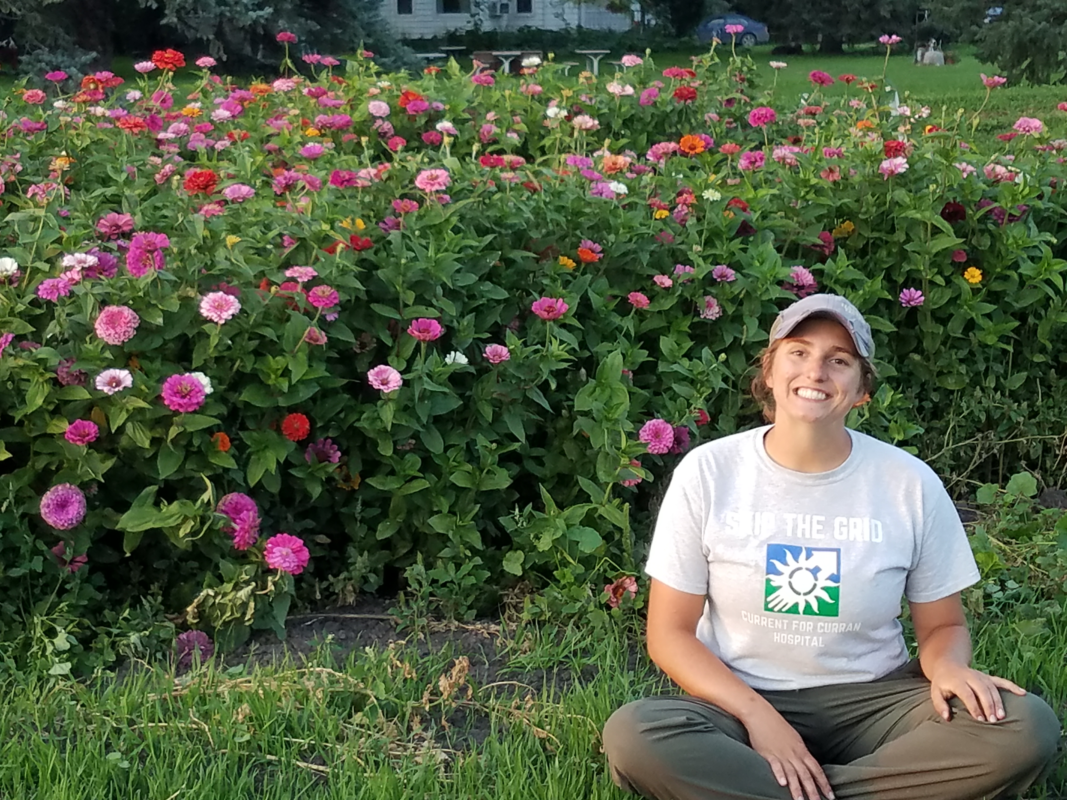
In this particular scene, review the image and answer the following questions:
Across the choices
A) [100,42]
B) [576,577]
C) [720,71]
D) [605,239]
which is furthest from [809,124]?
[100,42]

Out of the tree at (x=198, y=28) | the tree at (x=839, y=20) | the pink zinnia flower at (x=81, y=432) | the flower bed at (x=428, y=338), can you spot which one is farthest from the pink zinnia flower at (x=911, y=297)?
the tree at (x=839, y=20)

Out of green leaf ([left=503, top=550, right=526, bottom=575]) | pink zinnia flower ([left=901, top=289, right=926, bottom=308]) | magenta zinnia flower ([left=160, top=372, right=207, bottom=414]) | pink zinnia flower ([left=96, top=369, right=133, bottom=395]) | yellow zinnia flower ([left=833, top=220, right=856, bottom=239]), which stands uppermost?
yellow zinnia flower ([left=833, top=220, right=856, bottom=239])

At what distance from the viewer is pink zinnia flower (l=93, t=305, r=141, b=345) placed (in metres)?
2.72

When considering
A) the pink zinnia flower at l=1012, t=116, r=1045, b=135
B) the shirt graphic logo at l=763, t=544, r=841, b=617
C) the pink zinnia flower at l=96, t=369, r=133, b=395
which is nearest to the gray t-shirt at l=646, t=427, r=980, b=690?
the shirt graphic logo at l=763, t=544, r=841, b=617

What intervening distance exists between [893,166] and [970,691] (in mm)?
2256

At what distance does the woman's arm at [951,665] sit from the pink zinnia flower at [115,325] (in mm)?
1817

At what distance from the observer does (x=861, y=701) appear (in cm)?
233

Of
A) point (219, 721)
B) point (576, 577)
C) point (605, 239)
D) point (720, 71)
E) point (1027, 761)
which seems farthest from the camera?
point (720, 71)

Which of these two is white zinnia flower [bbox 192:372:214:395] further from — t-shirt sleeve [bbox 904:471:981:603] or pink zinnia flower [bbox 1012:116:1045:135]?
pink zinnia flower [bbox 1012:116:1045:135]

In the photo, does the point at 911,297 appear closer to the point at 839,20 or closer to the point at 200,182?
the point at 200,182

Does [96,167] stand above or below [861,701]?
above

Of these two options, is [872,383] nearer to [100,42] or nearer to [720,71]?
[720,71]

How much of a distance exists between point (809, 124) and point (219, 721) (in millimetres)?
3836

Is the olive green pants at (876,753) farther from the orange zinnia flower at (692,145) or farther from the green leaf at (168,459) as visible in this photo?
the orange zinnia flower at (692,145)
